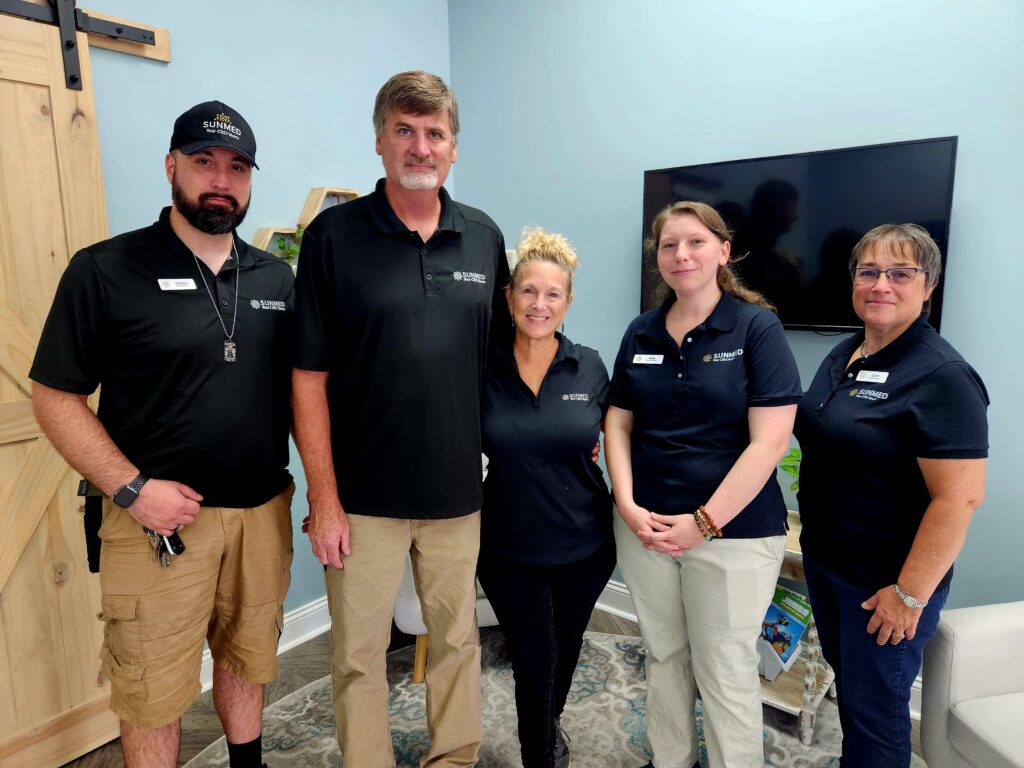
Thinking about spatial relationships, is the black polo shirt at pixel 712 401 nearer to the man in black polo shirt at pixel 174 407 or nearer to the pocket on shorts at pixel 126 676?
the man in black polo shirt at pixel 174 407

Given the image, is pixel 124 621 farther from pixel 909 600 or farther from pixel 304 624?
pixel 909 600

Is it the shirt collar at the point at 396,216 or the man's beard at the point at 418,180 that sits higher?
the man's beard at the point at 418,180

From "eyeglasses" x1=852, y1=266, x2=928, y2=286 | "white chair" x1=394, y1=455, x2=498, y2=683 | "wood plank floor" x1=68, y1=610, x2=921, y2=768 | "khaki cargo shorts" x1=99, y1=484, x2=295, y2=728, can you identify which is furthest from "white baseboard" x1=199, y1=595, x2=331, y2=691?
"eyeglasses" x1=852, y1=266, x2=928, y2=286

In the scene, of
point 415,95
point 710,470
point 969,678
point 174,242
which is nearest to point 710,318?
point 710,470

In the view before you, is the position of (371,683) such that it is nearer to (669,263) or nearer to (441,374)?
(441,374)

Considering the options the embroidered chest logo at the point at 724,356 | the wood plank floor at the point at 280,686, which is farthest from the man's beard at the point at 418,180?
the wood plank floor at the point at 280,686

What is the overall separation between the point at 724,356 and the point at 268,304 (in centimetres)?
113

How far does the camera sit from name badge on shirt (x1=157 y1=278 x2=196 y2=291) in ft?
4.77

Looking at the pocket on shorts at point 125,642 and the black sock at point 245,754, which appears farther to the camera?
the black sock at point 245,754

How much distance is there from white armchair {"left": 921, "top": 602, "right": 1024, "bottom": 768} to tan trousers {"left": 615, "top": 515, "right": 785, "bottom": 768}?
1.43 ft

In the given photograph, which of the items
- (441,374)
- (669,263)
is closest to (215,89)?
(441,374)

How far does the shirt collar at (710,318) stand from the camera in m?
1.53

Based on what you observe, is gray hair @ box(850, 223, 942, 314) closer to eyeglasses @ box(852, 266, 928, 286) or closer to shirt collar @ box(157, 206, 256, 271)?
eyeglasses @ box(852, 266, 928, 286)

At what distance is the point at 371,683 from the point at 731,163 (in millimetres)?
2063
